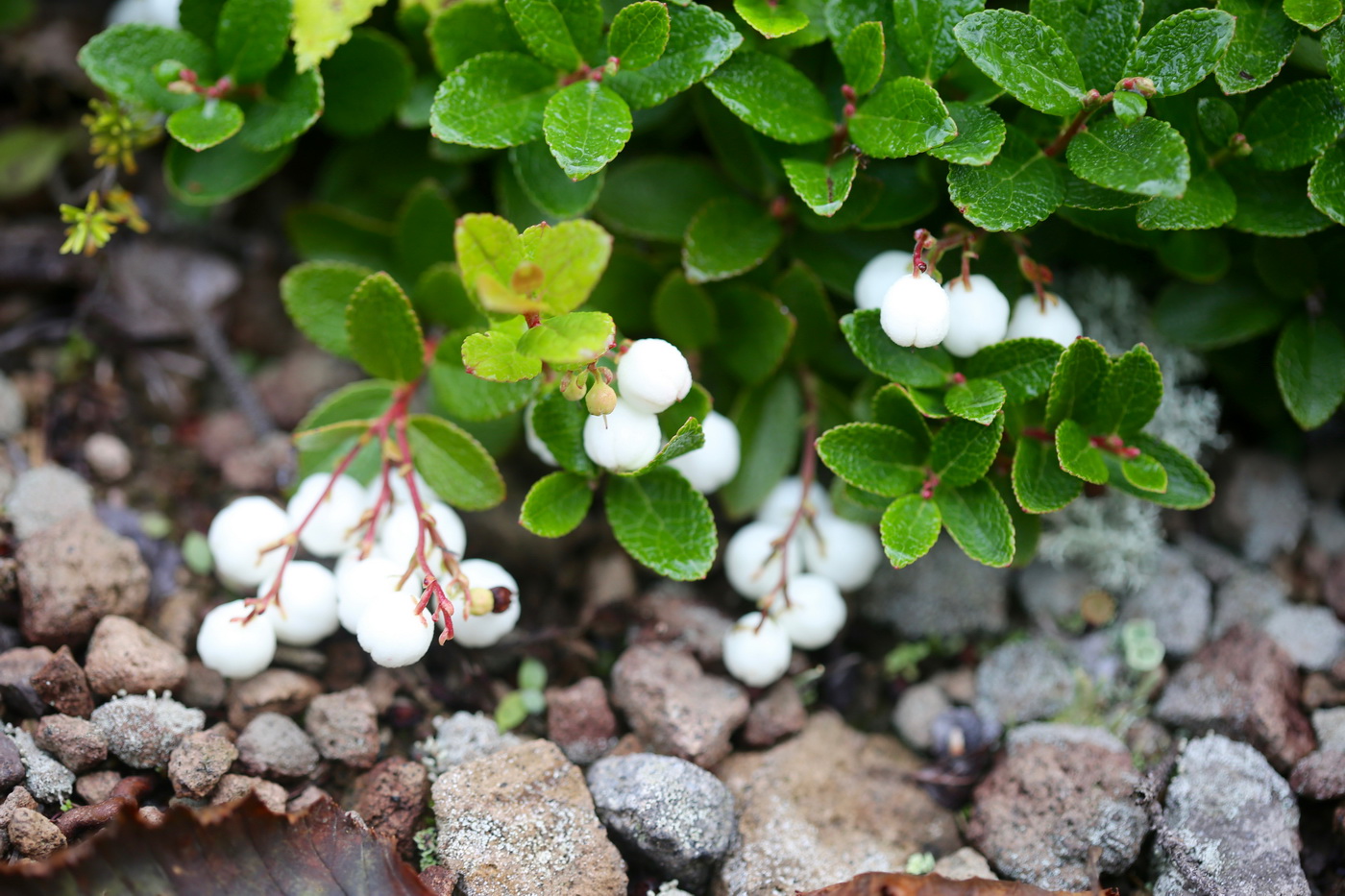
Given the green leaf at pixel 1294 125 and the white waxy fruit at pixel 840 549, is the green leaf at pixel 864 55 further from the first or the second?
the white waxy fruit at pixel 840 549

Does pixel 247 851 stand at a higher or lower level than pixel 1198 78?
lower

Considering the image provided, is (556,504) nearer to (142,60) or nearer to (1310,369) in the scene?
(142,60)

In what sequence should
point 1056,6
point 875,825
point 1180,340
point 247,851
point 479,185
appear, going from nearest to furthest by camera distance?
point 247,851, point 1056,6, point 875,825, point 1180,340, point 479,185

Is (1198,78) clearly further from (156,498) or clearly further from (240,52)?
(156,498)

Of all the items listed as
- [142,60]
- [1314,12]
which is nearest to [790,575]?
[1314,12]

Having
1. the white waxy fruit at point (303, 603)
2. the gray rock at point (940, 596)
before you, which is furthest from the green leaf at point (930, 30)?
the white waxy fruit at point (303, 603)

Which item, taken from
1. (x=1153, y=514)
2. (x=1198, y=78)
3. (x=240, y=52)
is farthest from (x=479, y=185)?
(x=1153, y=514)

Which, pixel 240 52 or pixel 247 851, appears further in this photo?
pixel 240 52

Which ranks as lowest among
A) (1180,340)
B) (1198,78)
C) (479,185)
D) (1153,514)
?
(1153,514)

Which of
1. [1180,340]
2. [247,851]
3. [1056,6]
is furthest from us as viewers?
[1180,340]
